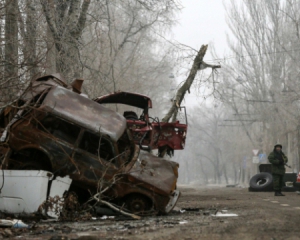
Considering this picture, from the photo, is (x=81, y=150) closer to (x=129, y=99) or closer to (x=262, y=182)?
(x=129, y=99)

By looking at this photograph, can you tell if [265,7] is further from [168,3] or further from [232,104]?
[168,3]

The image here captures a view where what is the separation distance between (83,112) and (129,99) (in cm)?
691

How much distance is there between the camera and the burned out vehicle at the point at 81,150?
10375mm

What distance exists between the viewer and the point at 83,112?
1086cm

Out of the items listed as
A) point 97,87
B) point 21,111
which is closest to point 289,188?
point 97,87

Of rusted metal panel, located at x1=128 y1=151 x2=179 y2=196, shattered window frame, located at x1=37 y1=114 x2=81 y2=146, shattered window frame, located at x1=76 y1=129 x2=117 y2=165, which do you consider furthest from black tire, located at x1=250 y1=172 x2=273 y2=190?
shattered window frame, located at x1=37 y1=114 x2=81 y2=146

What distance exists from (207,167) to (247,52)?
6327 cm

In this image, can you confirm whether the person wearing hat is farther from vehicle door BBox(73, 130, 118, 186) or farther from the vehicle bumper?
vehicle door BBox(73, 130, 118, 186)

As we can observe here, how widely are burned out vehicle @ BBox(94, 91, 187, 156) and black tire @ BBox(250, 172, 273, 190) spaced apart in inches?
221

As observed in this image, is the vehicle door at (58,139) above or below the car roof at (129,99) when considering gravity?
below

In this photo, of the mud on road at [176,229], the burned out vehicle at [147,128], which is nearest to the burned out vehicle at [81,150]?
the mud on road at [176,229]

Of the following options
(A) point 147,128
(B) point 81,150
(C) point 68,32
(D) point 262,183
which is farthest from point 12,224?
(D) point 262,183

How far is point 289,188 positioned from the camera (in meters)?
22.7

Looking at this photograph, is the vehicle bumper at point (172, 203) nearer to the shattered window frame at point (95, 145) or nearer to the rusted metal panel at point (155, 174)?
the rusted metal panel at point (155, 174)
